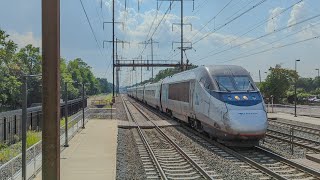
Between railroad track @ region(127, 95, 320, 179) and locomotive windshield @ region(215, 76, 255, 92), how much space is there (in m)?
2.29

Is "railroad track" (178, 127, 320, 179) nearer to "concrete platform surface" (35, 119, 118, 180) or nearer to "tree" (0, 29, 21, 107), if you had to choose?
"concrete platform surface" (35, 119, 118, 180)

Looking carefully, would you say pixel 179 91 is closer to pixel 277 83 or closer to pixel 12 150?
pixel 12 150

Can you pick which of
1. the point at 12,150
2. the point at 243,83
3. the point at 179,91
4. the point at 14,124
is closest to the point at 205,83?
the point at 243,83

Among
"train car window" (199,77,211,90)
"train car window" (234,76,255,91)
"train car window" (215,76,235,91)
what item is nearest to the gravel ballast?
"train car window" (199,77,211,90)

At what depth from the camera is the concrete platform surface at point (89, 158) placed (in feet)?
39.6

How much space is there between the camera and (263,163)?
14.2 meters

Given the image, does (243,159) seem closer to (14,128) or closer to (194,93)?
(194,93)

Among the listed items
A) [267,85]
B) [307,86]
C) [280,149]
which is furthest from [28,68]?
[307,86]

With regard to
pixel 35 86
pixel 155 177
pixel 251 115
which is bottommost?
pixel 155 177

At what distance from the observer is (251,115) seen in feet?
53.8

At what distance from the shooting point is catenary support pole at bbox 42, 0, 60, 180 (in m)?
6.40

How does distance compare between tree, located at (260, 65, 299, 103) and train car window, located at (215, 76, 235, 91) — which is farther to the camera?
tree, located at (260, 65, 299, 103)

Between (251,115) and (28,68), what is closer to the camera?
(251,115)

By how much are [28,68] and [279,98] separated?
124 ft
